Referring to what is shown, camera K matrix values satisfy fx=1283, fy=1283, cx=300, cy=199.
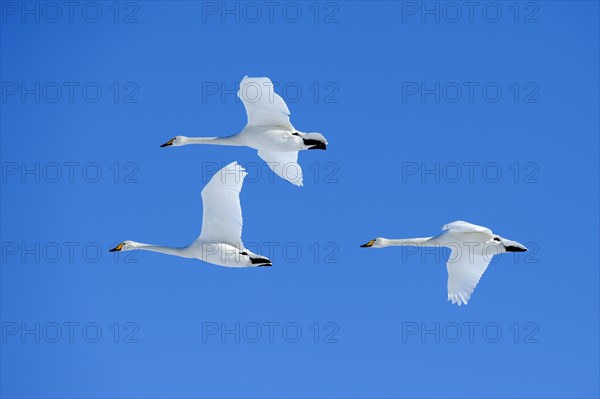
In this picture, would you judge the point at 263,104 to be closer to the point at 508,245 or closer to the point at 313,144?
the point at 313,144

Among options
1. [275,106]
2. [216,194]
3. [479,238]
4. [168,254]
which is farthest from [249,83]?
[479,238]

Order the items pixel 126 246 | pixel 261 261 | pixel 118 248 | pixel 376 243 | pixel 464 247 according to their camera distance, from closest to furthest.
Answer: pixel 261 261
pixel 464 247
pixel 126 246
pixel 118 248
pixel 376 243

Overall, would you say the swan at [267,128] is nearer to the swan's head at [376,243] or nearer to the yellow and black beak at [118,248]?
the swan's head at [376,243]

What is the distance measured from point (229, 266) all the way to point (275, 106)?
3891 mm

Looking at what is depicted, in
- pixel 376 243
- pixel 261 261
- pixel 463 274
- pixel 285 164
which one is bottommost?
pixel 261 261

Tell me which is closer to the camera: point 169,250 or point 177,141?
point 169,250

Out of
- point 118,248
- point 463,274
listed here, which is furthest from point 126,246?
point 463,274

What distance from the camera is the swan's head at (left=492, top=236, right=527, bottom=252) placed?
A: 30984mm

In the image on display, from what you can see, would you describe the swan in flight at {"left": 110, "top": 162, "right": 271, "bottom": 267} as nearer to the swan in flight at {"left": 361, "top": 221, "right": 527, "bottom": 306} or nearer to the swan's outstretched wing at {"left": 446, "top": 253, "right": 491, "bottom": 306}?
the swan in flight at {"left": 361, "top": 221, "right": 527, "bottom": 306}

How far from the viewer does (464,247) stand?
31781 mm

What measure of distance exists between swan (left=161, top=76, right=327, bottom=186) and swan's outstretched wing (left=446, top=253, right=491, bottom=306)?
4863mm

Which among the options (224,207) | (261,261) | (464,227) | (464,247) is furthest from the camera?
(464,247)

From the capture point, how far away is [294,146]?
30.6 m

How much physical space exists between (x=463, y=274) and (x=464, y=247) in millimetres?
1241
